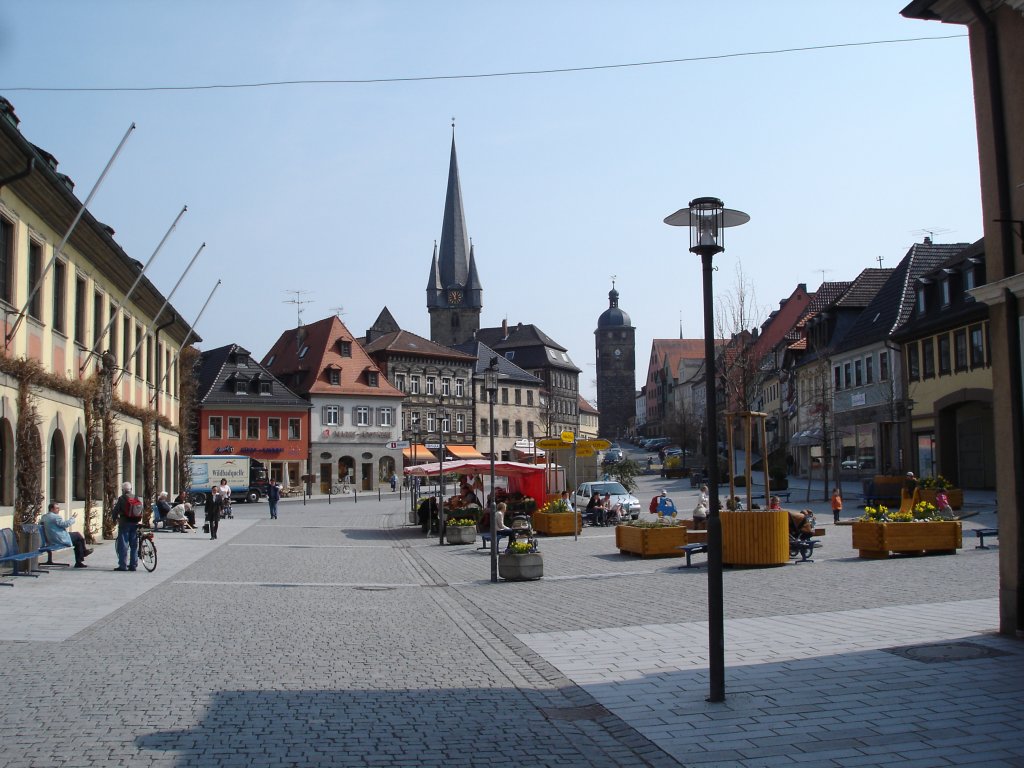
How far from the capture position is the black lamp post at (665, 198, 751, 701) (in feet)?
27.6

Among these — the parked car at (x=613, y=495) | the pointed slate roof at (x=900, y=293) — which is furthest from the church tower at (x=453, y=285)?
the parked car at (x=613, y=495)

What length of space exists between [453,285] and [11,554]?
114 m

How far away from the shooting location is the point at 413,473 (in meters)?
38.1

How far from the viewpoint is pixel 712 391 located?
8719 mm

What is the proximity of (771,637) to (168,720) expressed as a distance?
644cm

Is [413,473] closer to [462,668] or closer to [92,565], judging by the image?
[92,565]

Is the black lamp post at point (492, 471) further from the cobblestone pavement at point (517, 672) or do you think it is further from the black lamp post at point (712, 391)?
the black lamp post at point (712, 391)

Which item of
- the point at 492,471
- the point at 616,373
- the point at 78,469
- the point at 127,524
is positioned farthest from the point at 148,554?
the point at 616,373

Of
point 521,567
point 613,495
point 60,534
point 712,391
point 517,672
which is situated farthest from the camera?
point 613,495

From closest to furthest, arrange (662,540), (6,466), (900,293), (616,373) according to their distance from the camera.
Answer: (6,466), (662,540), (900,293), (616,373)

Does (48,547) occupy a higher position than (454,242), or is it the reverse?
(454,242)

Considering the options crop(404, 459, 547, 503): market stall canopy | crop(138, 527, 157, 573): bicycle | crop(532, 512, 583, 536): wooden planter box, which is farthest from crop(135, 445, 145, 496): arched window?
crop(138, 527, 157, 573): bicycle

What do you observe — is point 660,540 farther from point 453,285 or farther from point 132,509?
point 453,285

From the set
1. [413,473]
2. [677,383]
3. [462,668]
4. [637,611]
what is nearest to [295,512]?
[413,473]
